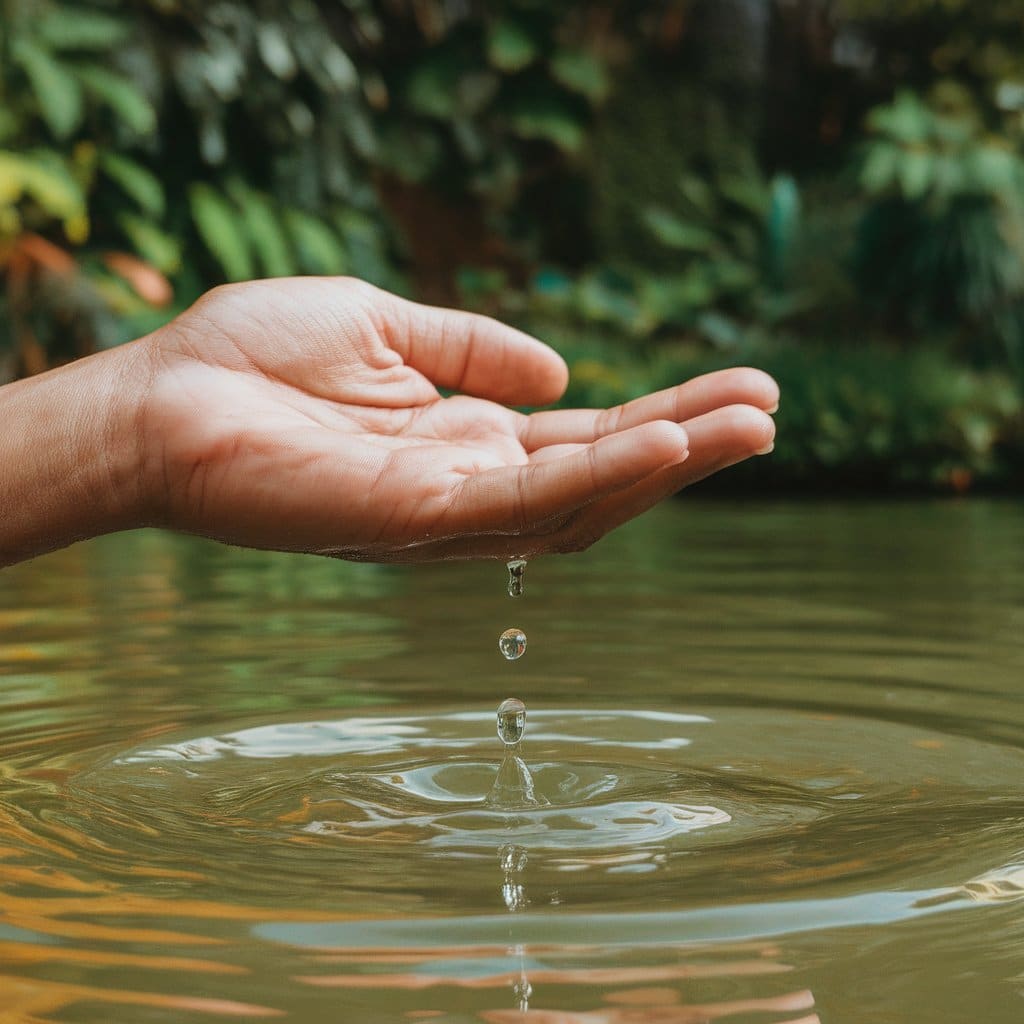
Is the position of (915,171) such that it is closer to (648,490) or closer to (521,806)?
(648,490)

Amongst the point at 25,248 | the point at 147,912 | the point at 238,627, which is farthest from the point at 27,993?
the point at 25,248

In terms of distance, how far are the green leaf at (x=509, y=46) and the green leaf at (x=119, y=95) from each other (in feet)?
9.01

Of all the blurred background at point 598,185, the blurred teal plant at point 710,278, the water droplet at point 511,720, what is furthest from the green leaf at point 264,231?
the water droplet at point 511,720

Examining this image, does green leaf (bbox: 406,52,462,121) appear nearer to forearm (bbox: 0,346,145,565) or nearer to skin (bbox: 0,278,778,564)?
skin (bbox: 0,278,778,564)

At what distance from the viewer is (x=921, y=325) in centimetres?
977

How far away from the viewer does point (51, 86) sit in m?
8.40

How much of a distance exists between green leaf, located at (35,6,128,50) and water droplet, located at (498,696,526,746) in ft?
24.9

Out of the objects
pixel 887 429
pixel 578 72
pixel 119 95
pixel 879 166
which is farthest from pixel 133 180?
pixel 887 429

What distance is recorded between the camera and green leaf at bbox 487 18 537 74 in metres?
10.6

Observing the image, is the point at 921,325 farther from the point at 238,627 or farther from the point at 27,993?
the point at 27,993

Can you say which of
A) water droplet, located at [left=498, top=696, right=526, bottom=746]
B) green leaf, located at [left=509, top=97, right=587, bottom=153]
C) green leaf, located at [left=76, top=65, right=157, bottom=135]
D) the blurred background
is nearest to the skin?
water droplet, located at [left=498, top=696, right=526, bottom=746]

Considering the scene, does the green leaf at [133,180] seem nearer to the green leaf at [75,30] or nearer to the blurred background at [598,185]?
the blurred background at [598,185]

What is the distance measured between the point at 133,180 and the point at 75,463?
7.18 meters

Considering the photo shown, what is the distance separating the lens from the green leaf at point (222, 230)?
30.6 ft
